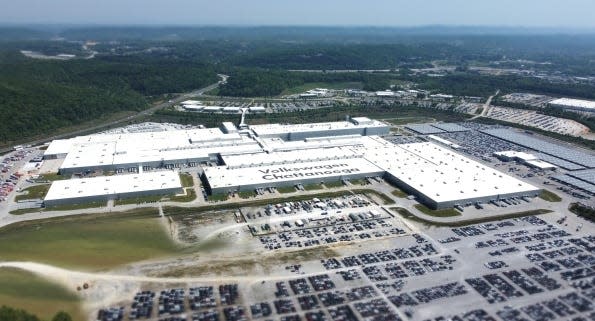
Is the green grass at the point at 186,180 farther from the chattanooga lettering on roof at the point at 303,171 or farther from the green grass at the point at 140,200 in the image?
the chattanooga lettering on roof at the point at 303,171

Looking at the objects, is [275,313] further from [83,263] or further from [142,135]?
[142,135]

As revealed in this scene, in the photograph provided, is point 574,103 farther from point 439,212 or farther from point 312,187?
point 312,187

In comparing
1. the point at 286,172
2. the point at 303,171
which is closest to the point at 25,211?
the point at 286,172

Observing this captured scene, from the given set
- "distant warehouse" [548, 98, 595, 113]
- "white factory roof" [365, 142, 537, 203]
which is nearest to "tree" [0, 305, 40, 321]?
"white factory roof" [365, 142, 537, 203]

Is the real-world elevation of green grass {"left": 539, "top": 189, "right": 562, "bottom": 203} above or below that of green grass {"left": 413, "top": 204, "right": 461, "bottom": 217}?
above

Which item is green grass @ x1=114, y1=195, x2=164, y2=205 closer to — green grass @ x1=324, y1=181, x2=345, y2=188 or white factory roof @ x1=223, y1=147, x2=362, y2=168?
white factory roof @ x1=223, y1=147, x2=362, y2=168

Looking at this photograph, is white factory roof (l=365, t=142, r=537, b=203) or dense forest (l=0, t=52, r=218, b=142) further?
dense forest (l=0, t=52, r=218, b=142)
